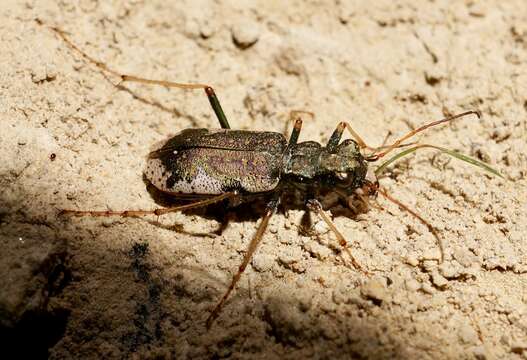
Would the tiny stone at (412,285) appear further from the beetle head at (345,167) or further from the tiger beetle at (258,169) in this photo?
the beetle head at (345,167)

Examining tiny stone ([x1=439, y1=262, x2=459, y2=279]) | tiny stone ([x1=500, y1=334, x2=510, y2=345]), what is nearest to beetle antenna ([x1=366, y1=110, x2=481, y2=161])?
tiny stone ([x1=439, y1=262, x2=459, y2=279])

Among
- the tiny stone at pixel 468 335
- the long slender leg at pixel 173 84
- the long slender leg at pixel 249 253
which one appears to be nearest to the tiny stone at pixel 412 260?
the tiny stone at pixel 468 335

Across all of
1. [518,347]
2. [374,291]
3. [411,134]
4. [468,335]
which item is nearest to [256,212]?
[374,291]

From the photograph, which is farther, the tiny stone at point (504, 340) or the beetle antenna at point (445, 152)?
the beetle antenna at point (445, 152)

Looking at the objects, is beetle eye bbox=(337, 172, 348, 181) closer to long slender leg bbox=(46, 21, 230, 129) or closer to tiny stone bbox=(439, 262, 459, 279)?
tiny stone bbox=(439, 262, 459, 279)

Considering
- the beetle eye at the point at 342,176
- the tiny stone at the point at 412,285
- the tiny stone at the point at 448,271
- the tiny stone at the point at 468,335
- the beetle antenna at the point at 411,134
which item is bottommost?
the tiny stone at the point at 468,335

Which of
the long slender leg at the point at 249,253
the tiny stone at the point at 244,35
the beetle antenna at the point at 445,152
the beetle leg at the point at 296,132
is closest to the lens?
the long slender leg at the point at 249,253
